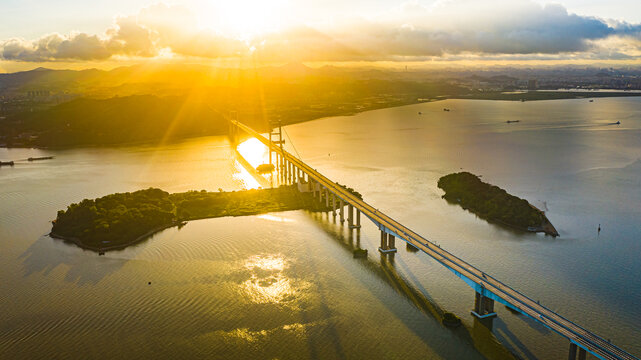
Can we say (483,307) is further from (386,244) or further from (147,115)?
(147,115)

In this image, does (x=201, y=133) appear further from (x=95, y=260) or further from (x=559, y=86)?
(x=559, y=86)

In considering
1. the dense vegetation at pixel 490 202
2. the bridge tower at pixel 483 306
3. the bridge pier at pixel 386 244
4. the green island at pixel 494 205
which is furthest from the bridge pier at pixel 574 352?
the dense vegetation at pixel 490 202

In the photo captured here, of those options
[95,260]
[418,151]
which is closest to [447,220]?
[95,260]

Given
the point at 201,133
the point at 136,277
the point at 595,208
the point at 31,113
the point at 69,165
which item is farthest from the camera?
the point at 31,113

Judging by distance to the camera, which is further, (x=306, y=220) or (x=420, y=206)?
(x=420, y=206)

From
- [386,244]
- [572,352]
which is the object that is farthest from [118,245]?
[572,352]

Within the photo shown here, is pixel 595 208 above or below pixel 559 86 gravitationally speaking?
below
